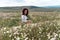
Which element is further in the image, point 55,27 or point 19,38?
point 55,27

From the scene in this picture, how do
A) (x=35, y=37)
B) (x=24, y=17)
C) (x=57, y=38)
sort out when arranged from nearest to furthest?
1. (x=57, y=38)
2. (x=35, y=37)
3. (x=24, y=17)

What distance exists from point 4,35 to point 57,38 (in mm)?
1654

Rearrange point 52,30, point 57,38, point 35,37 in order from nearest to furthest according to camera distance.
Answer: point 57,38 → point 35,37 → point 52,30

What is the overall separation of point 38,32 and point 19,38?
838 millimetres

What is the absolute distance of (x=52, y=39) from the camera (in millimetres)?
6062

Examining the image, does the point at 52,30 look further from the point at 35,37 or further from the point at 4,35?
the point at 4,35

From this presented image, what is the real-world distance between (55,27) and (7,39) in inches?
66.9

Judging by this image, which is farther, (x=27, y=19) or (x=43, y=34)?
(x=27, y=19)

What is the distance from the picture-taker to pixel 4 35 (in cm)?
699

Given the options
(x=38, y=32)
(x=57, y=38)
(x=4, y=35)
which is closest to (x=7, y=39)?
(x=4, y=35)

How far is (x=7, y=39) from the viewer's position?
21.9 ft

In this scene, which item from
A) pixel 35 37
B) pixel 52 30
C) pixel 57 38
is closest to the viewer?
pixel 57 38

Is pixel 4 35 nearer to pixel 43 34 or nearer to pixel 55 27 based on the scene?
pixel 43 34

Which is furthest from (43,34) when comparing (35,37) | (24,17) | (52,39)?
(24,17)
